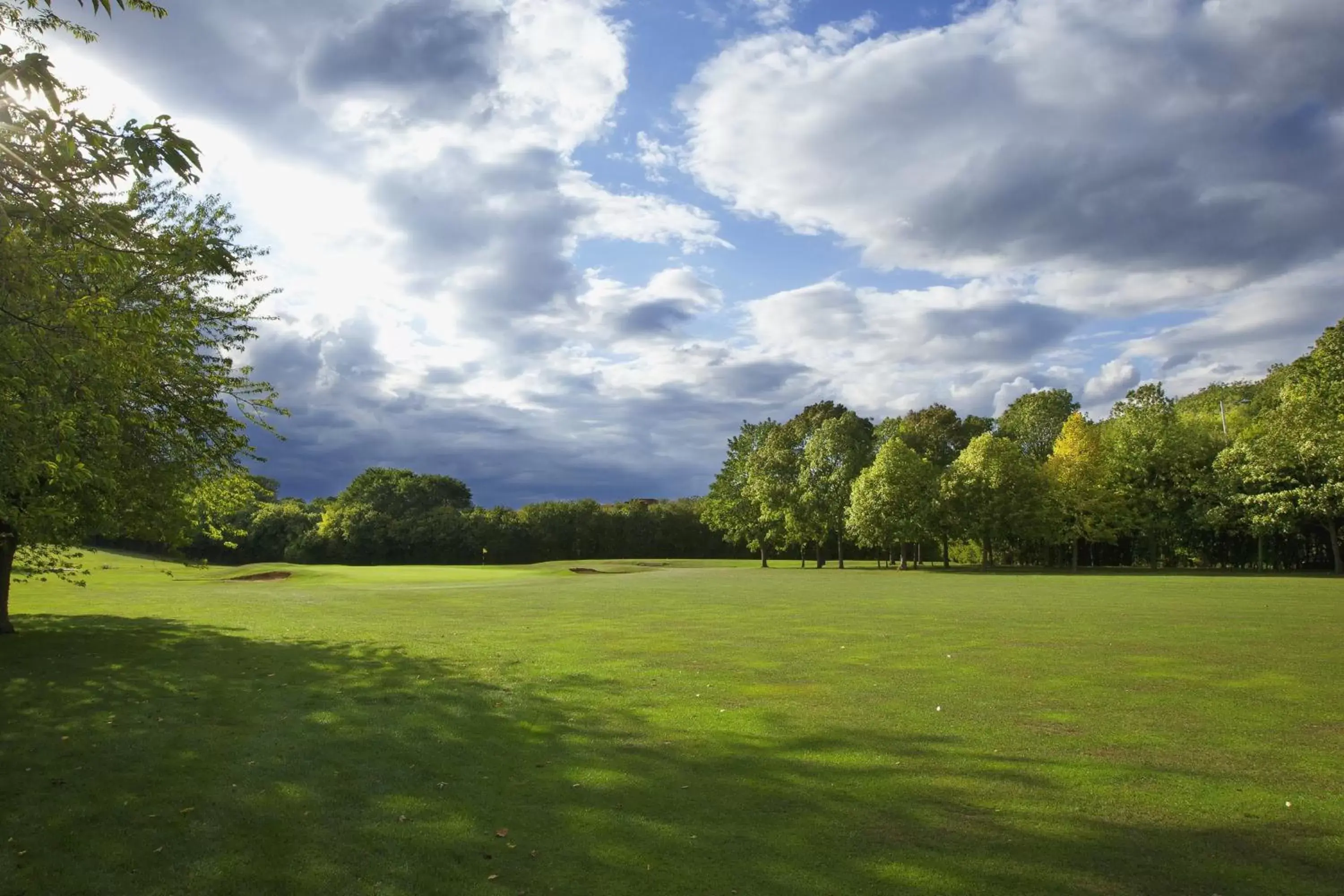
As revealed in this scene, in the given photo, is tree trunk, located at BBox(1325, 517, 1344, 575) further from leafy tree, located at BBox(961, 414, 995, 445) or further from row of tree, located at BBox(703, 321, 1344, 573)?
leafy tree, located at BBox(961, 414, 995, 445)

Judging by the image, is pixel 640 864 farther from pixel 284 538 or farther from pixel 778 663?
pixel 284 538

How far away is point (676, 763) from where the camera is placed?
8.64m

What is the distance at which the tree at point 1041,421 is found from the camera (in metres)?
82.1

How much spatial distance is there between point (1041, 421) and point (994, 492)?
22.0m

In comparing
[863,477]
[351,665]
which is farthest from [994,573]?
[351,665]

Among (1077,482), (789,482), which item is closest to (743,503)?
(789,482)

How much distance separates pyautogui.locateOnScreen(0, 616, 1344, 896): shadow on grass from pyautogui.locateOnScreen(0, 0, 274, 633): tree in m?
4.31

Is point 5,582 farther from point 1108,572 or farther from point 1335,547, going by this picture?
point 1335,547

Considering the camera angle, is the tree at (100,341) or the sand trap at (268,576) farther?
the sand trap at (268,576)

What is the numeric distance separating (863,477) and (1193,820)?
62.4 metres

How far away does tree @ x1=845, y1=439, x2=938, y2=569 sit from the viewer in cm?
6500

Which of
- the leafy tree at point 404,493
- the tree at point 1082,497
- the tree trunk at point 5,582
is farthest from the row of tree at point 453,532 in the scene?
the tree trunk at point 5,582

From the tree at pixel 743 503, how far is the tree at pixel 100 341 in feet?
208

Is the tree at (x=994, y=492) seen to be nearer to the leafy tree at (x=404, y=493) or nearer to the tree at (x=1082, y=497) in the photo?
the tree at (x=1082, y=497)
